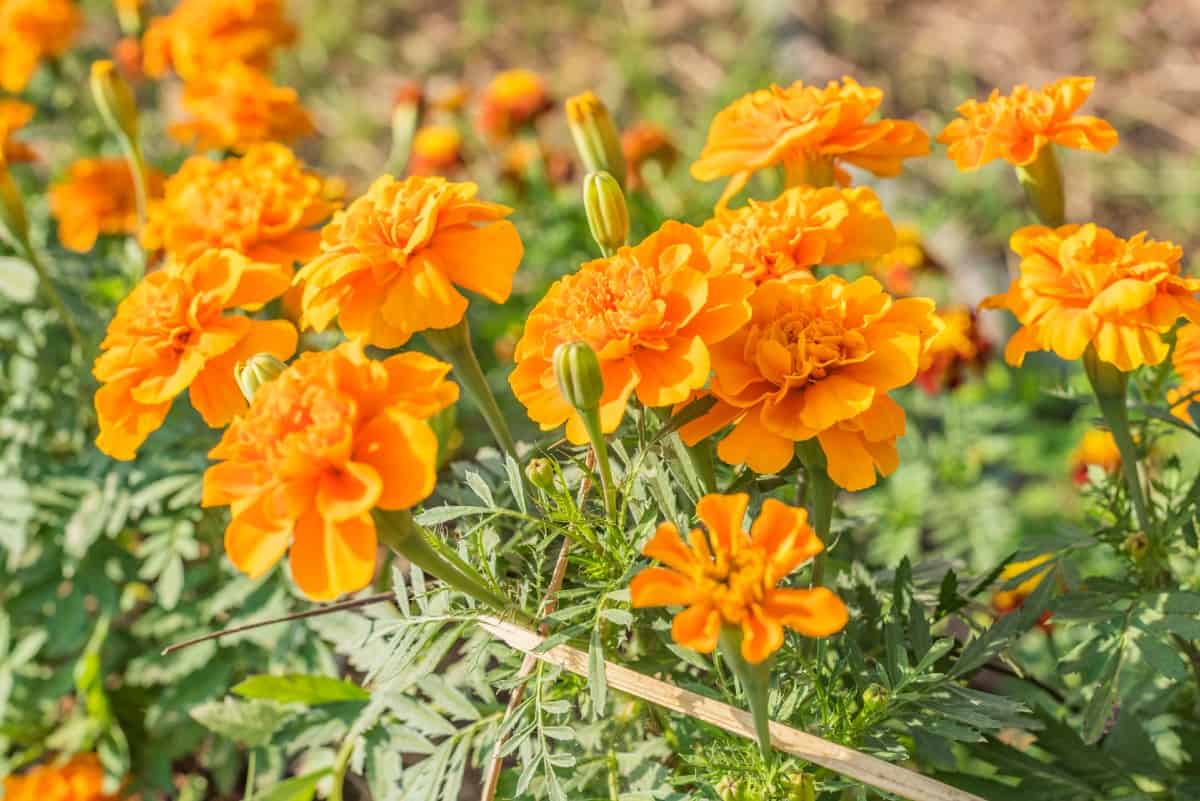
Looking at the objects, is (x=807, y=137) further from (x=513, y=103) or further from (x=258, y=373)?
(x=513, y=103)

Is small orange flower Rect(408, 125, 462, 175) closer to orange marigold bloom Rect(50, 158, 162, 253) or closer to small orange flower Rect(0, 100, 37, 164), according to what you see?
orange marigold bloom Rect(50, 158, 162, 253)

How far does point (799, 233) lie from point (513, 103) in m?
1.82

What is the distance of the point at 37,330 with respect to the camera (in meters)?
1.90

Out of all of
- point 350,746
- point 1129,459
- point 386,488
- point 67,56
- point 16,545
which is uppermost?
point 386,488

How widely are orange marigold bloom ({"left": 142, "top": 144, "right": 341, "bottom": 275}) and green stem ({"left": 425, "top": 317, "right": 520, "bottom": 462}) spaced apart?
1.10ft

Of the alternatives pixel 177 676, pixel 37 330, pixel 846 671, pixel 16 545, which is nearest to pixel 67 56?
pixel 37 330

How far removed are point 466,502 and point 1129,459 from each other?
0.70 metres

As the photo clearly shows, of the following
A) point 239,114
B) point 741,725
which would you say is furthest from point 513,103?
point 741,725

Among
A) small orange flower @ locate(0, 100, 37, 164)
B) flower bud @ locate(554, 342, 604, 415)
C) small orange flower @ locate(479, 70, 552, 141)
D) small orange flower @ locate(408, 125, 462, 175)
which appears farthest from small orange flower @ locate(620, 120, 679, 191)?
flower bud @ locate(554, 342, 604, 415)

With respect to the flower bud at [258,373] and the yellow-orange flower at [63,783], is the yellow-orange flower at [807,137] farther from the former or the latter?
the yellow-orange flower at [63,783]

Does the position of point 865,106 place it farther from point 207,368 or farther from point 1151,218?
point 1151,218

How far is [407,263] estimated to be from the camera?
1.08 metres

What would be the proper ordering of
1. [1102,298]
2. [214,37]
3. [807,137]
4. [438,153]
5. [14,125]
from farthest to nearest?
1. [438,153]
2. [214,37]
3. [14,125]
4. [807,137]
5. [1102,298]

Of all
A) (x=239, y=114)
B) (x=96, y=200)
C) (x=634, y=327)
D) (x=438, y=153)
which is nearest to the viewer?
(x=634, y=327)
